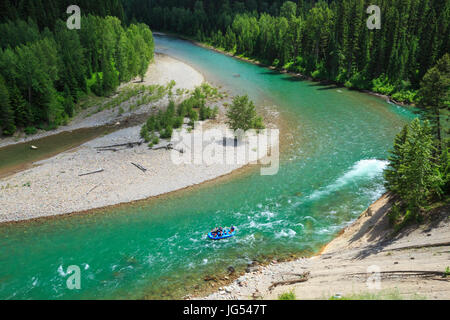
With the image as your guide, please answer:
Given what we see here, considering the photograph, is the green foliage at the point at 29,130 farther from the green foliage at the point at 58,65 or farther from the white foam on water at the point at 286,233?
the white foam on water at the point at 286,233

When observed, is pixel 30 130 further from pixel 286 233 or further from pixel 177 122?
pixel 286 233

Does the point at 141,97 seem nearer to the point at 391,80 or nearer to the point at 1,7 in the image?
the point at 1,7

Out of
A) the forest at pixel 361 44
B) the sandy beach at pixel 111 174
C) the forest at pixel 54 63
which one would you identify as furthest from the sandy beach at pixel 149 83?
the forest at pixel 361 44

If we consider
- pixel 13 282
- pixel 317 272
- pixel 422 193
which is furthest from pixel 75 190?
pixel 422 193

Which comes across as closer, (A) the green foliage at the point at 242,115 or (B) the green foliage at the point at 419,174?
(B) the green foliage at the point at 419,174

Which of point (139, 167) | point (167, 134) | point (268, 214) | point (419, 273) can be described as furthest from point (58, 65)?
point (419, 273)

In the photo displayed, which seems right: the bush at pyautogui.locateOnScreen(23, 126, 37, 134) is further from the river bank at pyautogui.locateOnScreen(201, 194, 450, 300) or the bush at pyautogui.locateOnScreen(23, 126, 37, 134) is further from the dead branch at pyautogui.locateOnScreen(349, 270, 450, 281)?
the dead branch at pyautogui.locateOnScreen(349, 270, 450, 281)
